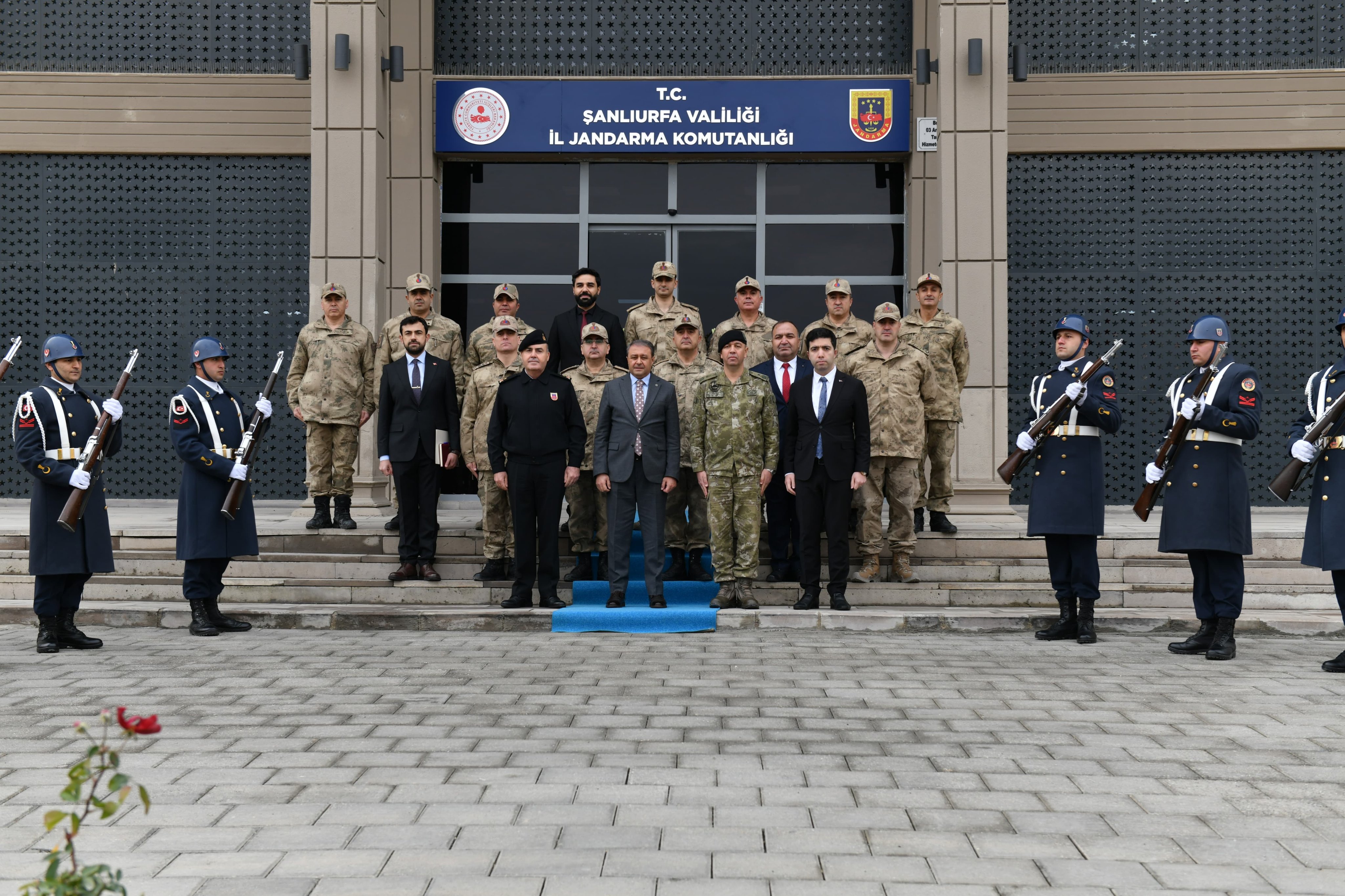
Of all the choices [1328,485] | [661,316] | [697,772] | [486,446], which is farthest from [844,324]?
[697,772]

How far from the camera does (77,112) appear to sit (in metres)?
12.9

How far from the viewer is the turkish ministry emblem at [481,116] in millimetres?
12898

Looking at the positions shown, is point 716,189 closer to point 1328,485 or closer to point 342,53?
point 342,53

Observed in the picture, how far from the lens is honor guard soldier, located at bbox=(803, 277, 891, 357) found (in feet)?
31.3

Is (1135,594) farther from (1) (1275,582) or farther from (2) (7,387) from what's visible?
(2) (7,387)

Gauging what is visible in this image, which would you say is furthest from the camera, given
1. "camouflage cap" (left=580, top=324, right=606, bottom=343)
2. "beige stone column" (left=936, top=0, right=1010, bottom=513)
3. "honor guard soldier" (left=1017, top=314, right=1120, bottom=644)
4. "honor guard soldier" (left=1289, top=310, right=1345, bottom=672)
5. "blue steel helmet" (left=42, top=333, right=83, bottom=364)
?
"beige stone column" (left=936, top=0, right=1010, bottom=513)

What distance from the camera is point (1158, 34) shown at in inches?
503

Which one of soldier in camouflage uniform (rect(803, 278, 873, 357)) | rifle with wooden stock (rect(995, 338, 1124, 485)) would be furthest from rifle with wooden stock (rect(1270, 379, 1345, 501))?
soldier in camouflage uniform (rect(803, 278, 873, 357))

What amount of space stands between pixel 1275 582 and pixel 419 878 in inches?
301

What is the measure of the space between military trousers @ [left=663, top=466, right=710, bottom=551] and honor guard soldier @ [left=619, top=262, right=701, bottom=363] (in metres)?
1.13

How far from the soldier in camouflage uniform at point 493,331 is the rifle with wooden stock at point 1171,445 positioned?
4.57 m

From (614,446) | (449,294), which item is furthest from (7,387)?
(614,446)

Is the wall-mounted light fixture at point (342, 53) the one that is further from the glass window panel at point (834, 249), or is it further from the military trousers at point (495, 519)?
the military trousers at point (495, 519)

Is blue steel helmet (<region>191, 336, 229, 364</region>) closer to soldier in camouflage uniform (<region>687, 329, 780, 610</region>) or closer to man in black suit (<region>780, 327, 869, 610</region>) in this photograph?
soldier in camouflage uniform (<region>687, 329, 780, 610</region>)
